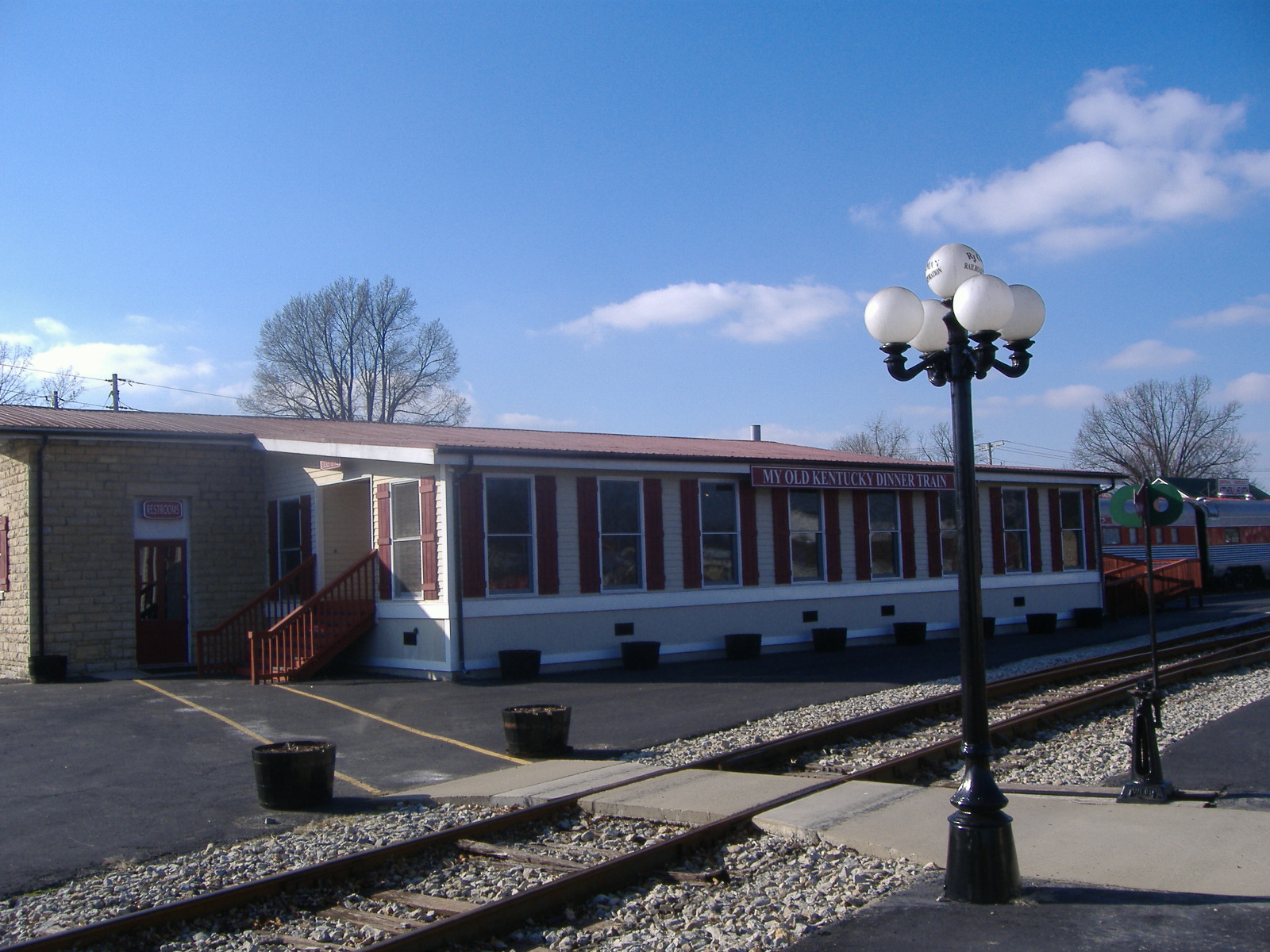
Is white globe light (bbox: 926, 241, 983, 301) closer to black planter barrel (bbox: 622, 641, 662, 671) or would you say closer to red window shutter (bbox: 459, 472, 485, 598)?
red window shutter (bbox: 459, 472, 485, 598)

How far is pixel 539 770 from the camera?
9523 mm

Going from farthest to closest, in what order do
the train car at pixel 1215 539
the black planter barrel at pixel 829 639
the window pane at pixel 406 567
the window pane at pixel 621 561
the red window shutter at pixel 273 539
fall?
the train car at pixel 1215 539
the black planter barrel at pixel 829 639
the red window shutter at pixel 273 539
the window pane at pixel 621 561
the window pane at pixel 406 567

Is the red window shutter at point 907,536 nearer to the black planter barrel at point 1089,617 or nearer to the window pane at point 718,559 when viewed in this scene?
the window pane at point 718,559

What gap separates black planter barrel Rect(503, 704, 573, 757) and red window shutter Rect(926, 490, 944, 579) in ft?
46.9

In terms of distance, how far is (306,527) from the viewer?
18531 millimetres

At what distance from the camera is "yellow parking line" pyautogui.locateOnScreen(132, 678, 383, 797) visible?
914 cm

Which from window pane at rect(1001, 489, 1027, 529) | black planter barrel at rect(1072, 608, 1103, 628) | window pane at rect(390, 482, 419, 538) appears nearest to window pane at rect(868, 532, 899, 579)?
window pane at rect(1001, 489, 1027, 529)

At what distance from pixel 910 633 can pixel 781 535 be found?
3340 millimetres

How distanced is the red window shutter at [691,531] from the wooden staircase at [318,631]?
527 cm

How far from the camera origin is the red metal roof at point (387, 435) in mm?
17277

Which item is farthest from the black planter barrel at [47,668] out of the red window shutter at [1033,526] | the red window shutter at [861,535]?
the red window shutter at [1033,526]

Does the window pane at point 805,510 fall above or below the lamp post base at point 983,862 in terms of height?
above

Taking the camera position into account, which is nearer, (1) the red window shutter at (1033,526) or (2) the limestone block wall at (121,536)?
(2) the limestone block wall at (121,536)

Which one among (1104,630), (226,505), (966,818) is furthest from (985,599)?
(966,818)
